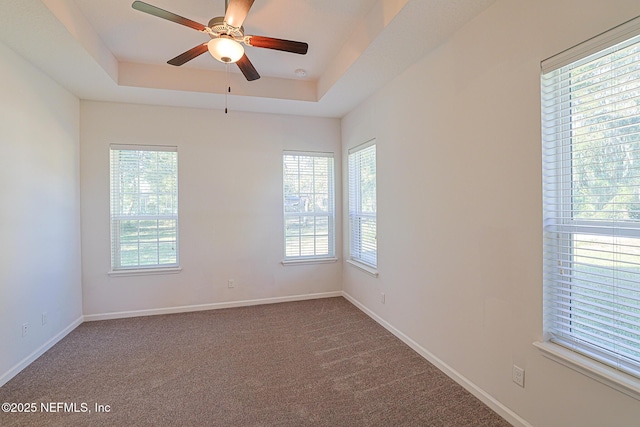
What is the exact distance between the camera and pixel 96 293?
371 cm

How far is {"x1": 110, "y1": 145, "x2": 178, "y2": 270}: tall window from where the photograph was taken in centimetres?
380

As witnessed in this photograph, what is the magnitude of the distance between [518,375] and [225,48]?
2884mm

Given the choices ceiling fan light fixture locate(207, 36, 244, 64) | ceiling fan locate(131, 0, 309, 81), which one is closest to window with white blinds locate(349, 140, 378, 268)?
ceiling fan locate(131, 0, 309, 81)

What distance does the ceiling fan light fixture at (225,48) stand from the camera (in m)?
2.05

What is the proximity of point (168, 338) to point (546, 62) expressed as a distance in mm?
3939

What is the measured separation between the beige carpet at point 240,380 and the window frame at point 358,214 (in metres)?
0.80

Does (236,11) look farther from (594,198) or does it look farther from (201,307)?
(201,307)

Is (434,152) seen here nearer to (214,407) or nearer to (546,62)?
(546,62)

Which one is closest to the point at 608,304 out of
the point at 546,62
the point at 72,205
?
the point at 546,62

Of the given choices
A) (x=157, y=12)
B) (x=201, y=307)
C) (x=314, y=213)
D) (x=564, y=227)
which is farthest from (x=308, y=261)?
(x=157, y=12)

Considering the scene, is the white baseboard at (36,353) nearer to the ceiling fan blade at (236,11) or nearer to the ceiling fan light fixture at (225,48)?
Result: the ceiling fan light fixture at (225,48)

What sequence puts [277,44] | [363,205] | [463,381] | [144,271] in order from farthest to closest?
[363,205]
[144,271]
[463,381]
[277,44]

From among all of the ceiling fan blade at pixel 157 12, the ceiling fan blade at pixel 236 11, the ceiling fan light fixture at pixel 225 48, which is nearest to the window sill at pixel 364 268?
the ceiling fan light fixture at pixel 225 48

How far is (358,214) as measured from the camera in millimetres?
4156
